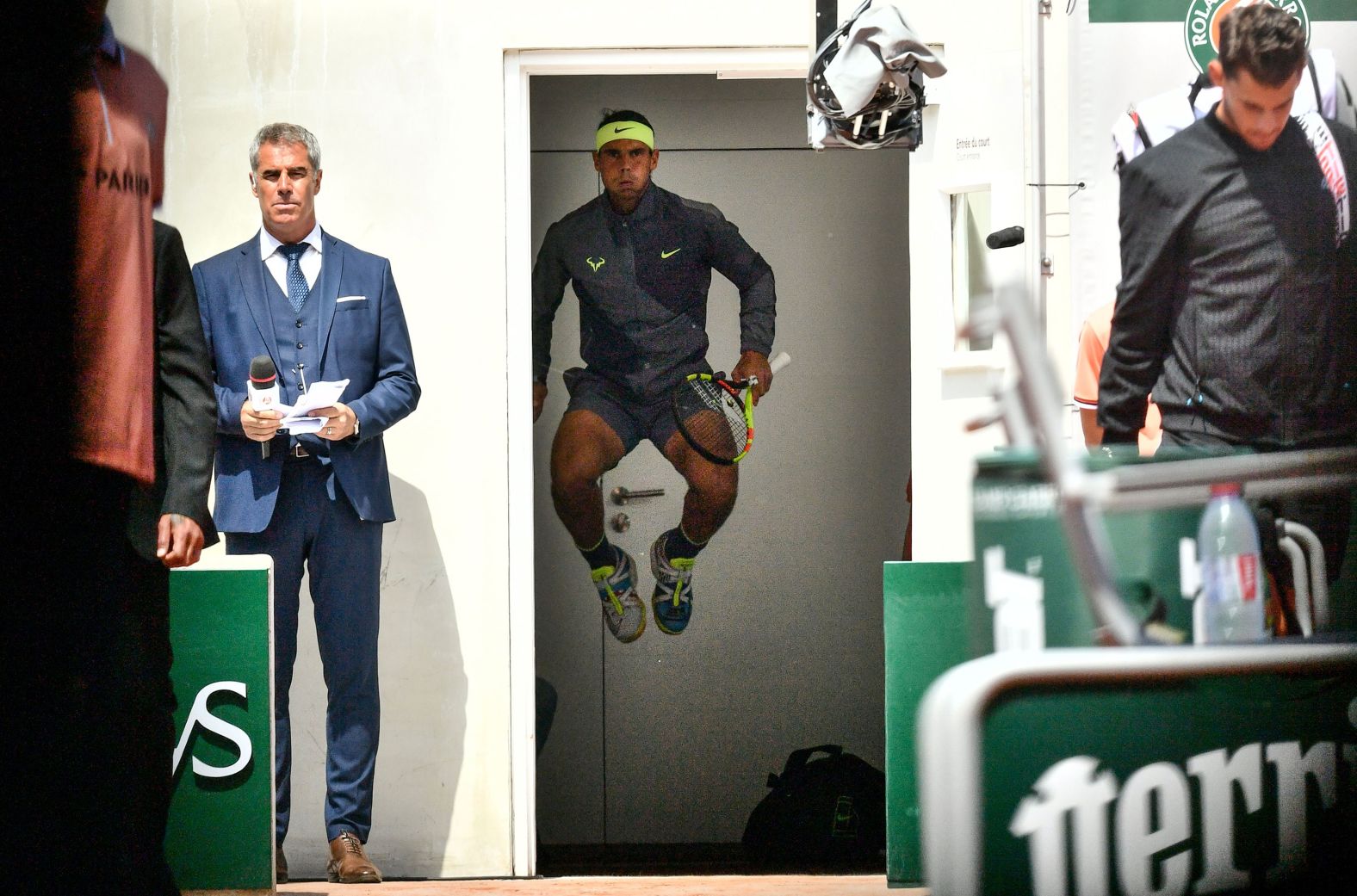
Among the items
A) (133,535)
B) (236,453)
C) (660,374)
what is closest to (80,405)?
(133,535)

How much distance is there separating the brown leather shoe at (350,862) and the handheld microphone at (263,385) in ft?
3.93

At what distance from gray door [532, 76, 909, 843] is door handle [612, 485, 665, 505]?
2 cm

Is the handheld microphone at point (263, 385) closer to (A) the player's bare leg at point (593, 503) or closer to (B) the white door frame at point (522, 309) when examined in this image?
(B) the white door frame at point (522, 309)

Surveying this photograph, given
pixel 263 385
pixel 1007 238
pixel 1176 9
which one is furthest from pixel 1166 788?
pixel 263 385

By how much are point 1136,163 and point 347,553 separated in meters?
2.35

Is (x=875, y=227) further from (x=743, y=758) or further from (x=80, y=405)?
(x=80, y=405)

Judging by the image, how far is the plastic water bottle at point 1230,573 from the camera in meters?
2.10

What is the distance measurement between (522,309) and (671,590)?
4.59 ft

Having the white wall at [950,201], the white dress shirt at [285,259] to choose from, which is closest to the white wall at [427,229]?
the white dress shirt at [285,259]

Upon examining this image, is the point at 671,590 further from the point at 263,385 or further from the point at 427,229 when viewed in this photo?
the point at 263,385

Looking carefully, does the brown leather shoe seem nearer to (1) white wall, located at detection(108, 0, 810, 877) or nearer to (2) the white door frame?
(1) white wall, located at detection(108, 0, 810, 877)

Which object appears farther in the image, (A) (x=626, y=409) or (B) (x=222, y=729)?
(A) (x=626, y=409)

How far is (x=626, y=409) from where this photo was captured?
5.53m

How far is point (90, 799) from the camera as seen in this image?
111 inches
